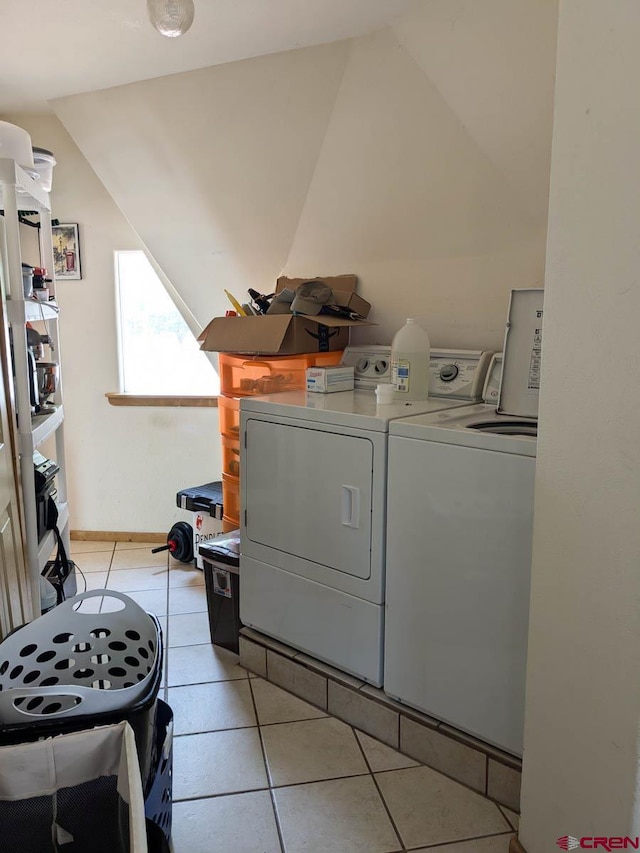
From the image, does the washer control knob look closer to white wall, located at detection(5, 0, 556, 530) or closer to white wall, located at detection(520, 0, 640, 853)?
white wall, located at detection(5, 0, 556, 530)

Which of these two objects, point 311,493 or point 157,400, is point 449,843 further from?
point 157,400

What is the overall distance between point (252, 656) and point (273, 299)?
54.5 inches

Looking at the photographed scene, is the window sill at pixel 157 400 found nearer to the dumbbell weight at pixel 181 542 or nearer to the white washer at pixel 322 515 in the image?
the dumbbell weight at pixel 181 542

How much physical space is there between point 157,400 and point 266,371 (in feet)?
3.79

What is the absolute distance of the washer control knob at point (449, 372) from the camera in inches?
91.7

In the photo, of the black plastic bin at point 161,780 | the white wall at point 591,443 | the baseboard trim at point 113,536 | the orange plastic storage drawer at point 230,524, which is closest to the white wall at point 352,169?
the white wall at point 591,443

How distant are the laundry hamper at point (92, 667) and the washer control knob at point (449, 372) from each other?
127cm

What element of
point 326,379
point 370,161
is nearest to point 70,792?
point 326,379

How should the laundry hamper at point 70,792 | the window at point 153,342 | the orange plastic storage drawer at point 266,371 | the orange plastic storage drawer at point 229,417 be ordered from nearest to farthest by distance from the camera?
the laundry hamper at point 70,792 < the orange plastic storage drawer at point 266,371 < the orange plastic storage drawer at point 229,417 < the window at point 153,342

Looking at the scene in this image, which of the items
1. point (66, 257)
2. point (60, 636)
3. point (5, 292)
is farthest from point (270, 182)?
point (60, 636)

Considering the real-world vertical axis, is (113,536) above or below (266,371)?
below

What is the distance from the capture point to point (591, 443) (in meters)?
1.26

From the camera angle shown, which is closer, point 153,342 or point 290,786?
point 290,786

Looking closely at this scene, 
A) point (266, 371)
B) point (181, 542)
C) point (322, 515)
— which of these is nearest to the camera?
point (322, 515)
